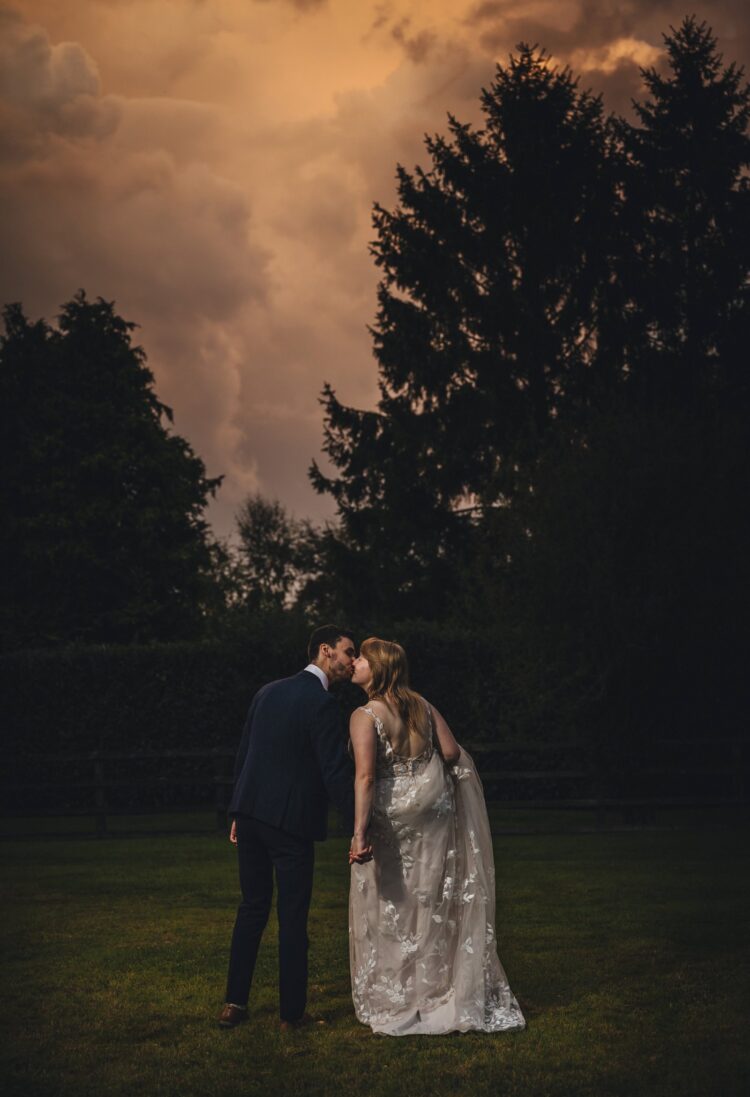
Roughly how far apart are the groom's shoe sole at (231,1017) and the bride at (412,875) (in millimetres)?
664

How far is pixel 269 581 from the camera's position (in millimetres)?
77375

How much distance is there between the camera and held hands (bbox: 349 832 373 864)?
711cm

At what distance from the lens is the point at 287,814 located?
23.4 ft

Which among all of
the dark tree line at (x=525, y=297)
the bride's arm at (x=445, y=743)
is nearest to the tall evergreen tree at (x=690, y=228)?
the dark tree line at (x=525, y=297)

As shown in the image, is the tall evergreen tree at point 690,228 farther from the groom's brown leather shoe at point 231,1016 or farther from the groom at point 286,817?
the groom's brown leather shoe at point 231,1016

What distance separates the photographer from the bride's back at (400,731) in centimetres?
742

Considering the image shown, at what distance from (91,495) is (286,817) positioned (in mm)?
33316

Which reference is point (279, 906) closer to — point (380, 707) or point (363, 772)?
point (363, 772)

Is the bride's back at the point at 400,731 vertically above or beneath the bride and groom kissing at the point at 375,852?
above

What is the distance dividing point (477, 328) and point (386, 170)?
231 inches

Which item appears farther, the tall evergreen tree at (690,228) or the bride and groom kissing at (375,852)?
the tall evergreen tree at (690,228)

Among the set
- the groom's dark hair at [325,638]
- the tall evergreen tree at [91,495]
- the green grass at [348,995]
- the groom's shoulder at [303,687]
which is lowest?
the green grass at [348,995]

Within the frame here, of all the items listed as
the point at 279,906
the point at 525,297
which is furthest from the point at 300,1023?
the point at 525,297

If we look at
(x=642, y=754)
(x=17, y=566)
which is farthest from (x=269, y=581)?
(x=642, y=754)
